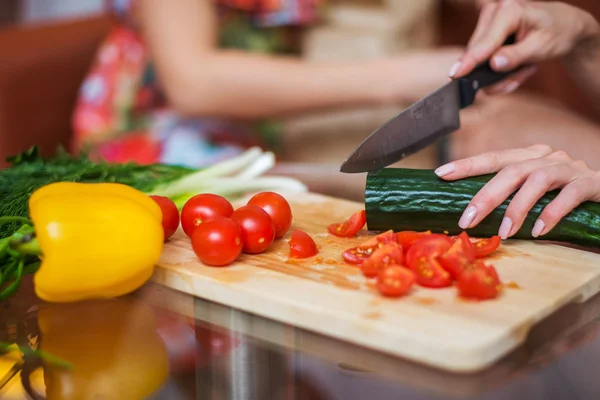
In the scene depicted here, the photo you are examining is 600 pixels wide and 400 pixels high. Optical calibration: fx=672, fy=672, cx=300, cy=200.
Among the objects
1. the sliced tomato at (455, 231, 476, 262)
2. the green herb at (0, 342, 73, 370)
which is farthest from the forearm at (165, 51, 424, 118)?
the green herb at (0, 342, 73, 370)

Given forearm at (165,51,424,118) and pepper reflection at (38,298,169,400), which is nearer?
pepper reflection at (38,298,169,400)

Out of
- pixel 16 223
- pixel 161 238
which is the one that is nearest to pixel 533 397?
pixel 161 238

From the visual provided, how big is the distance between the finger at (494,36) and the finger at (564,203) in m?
0.43

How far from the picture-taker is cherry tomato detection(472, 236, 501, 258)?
130 cm

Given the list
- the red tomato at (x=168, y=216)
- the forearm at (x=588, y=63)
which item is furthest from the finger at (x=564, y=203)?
the forearm at (x=588, y=63)

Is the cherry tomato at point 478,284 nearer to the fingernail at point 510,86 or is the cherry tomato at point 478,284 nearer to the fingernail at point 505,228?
the fingernail at point 505,228

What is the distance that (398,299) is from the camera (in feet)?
3.67

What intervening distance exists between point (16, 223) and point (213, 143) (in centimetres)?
137

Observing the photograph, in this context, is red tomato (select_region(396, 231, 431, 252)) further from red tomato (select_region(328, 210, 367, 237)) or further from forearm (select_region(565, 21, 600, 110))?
forearm (select_region(565, 21, 600, 110))

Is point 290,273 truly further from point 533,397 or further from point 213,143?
point 213,143

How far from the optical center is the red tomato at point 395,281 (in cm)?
112

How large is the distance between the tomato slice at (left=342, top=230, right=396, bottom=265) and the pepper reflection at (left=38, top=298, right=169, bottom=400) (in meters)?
0.38

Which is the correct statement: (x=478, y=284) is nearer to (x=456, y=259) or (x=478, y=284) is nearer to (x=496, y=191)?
(x=456, y=259)

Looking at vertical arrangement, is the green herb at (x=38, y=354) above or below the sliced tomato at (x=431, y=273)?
below
